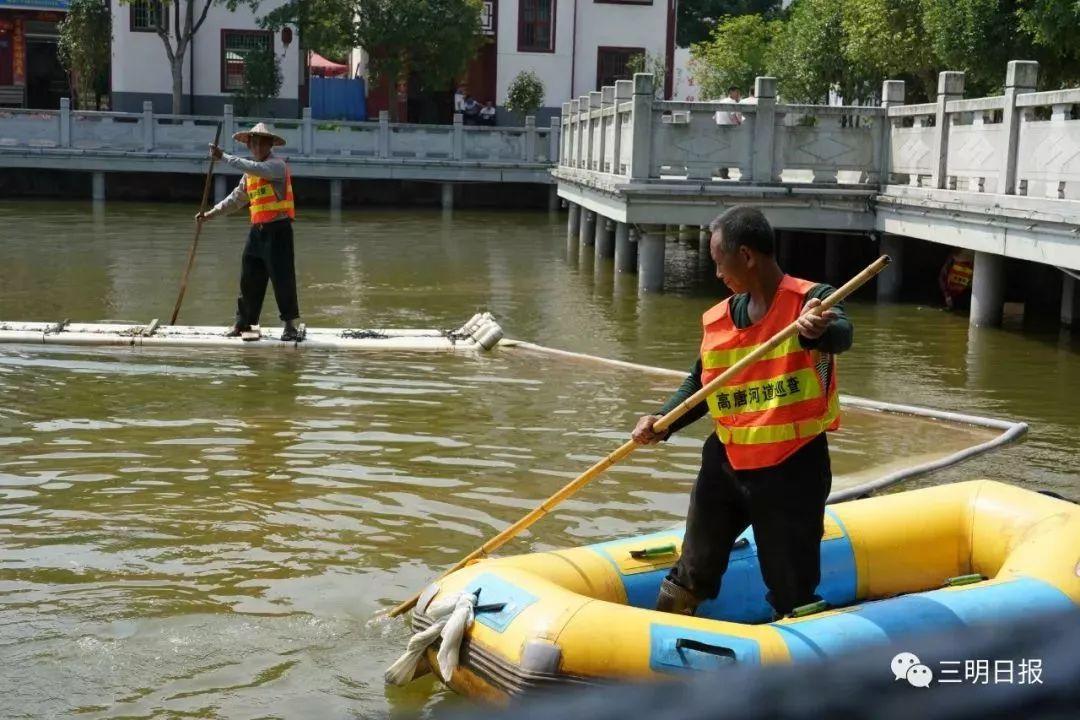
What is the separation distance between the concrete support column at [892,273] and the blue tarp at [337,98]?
2058 cm

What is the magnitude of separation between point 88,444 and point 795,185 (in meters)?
9.50

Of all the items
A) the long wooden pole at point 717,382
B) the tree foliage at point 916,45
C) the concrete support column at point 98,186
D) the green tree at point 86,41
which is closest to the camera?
the long wooden pole at point 717,382

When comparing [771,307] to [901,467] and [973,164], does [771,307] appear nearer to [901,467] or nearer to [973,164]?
[901,467]

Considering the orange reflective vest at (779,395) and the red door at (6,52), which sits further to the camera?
the red door at (6,52)

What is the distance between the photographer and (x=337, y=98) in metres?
34.8

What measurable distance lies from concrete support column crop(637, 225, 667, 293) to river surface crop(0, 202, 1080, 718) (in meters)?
0.81

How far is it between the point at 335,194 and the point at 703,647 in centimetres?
2521

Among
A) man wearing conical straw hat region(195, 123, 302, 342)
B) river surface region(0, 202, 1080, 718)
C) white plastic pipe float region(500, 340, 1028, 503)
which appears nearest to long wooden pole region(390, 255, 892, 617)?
river surface region(0, 202, 1080, 718)

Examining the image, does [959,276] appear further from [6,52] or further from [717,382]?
[6,52]

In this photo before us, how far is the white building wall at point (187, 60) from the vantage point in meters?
33.7

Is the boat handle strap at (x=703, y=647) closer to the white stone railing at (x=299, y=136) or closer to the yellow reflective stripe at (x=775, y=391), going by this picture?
the yellow reflective stripe at (x=775, y=391)

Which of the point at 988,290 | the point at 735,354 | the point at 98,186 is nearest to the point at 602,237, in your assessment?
the point at 988,290

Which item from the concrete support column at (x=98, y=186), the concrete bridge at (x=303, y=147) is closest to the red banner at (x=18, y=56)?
the concrete bridge at (x=303, y=147)
